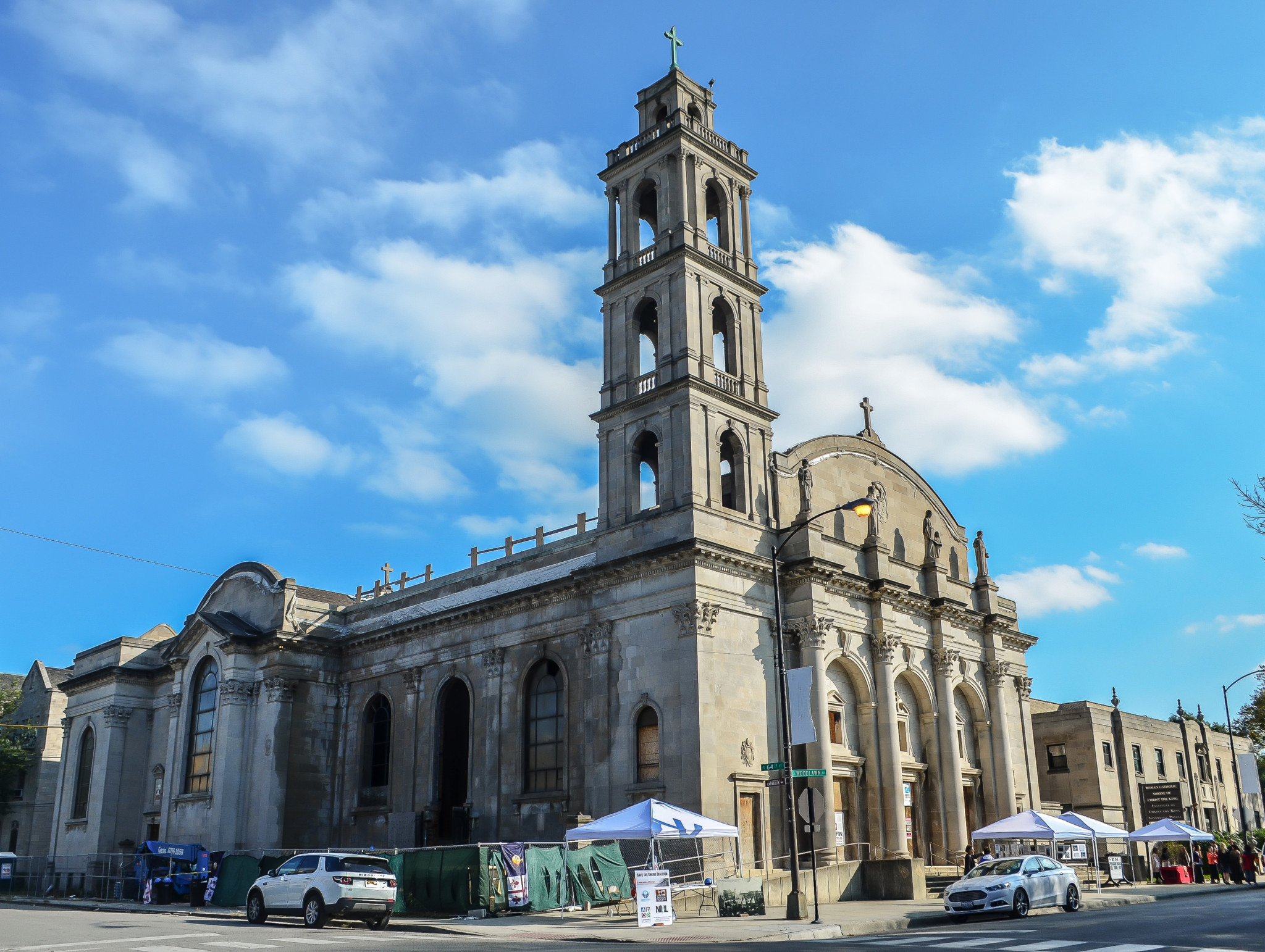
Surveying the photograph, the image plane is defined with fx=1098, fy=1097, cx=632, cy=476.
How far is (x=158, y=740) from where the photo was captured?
188ft

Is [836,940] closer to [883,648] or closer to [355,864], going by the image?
[355,864]

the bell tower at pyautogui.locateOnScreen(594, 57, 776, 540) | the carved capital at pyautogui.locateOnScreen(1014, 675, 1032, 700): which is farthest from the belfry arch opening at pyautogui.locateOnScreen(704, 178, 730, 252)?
the carved capital at pyautogui.locateOnScreen(1014, 675, 1032, 700)

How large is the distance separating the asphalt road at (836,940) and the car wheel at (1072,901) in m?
1.11

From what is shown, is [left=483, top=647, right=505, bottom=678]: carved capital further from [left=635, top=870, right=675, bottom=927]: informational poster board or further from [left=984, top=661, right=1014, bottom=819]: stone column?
[left=984, top=661, right=1014, bottom=819]: stone column

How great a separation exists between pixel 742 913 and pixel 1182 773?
47.1 meters

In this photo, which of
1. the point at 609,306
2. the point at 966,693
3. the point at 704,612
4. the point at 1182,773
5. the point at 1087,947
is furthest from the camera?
the point at 1182,773

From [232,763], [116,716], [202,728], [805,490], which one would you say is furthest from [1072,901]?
[116,716]

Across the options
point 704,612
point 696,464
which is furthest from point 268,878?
point 696,464

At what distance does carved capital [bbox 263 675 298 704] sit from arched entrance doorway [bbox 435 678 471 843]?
8.16 m

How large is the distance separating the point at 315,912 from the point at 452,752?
764 inches

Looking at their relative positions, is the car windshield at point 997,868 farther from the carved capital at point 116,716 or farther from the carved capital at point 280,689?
the carved capital at point 116,716

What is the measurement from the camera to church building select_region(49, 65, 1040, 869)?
123 feet

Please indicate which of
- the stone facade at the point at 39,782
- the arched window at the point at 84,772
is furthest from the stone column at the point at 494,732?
the stone facade at the point at 39,782

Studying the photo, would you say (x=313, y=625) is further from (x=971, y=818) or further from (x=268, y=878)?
(x=971, y=818)
